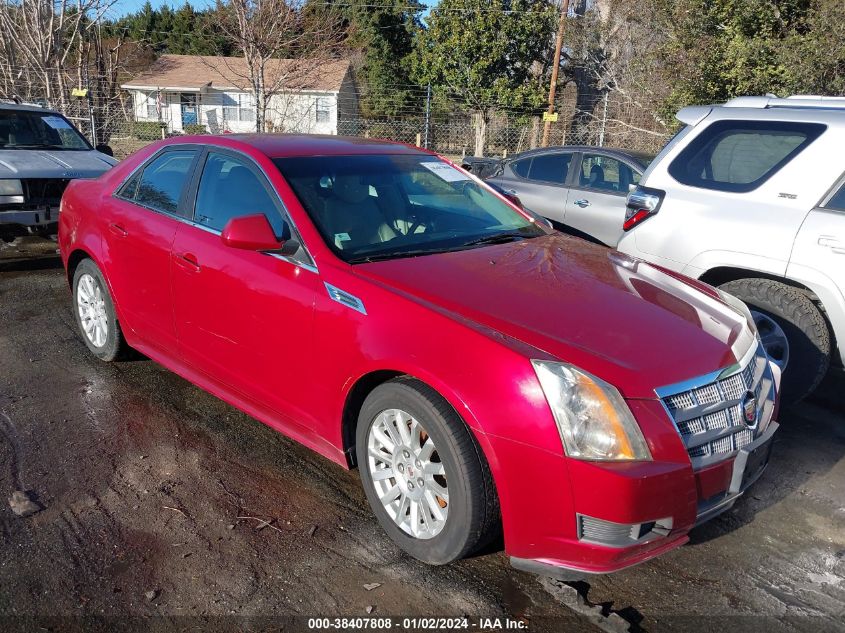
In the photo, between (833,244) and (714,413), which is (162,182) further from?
(833,244)

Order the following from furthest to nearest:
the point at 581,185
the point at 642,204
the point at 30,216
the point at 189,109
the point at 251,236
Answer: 1. the point at 189,109
2. the point at 581,185
3. the point at 30,216
4. the point at 642,204
5. the point at 251,236

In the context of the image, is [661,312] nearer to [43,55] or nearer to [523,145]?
[43,55]

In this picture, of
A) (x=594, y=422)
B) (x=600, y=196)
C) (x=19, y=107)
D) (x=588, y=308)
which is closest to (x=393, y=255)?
(x=588, y=308)

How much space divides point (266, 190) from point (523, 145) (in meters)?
20.9

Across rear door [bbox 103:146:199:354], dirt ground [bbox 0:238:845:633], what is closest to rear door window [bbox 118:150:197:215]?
rear door [bbox 103:146:199:354]

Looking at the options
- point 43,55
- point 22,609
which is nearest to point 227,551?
point 22,609

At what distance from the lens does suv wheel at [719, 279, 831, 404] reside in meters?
4.30

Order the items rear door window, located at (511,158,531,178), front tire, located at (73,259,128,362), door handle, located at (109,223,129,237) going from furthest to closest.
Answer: rear door window, located at (511,158,531,178) < front tire, located at (73,259,128,362) < door handle, located at (109,223,129,237)

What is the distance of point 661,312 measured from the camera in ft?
10.2

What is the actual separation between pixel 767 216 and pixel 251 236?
3.17 m

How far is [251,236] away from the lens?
130 inches

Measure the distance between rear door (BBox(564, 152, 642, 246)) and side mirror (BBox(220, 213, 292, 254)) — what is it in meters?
5.04

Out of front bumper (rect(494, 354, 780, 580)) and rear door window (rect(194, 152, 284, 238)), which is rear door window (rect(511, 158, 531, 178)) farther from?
front bumper (rect(494, 354, 780, 580))

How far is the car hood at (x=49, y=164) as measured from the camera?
7527mm
